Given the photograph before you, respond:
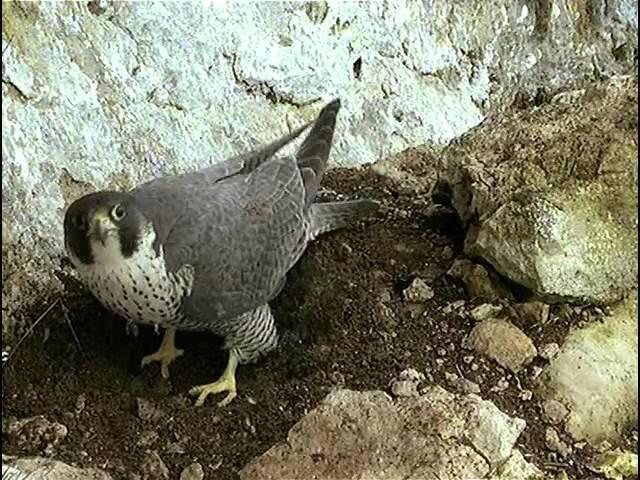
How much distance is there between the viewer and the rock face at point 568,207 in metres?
3.22

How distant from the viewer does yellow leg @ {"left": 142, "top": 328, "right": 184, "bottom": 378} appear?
3.42m

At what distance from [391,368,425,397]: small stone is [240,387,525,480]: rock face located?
0.17 metres

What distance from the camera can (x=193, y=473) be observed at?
283cm

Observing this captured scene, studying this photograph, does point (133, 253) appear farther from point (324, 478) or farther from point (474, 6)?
point (474, 6)

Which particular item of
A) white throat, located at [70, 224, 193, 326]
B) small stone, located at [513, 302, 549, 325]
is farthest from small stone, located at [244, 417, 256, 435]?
small stone, located at [513, 302, 549, 325]

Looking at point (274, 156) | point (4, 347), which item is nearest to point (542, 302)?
point (274, 156)

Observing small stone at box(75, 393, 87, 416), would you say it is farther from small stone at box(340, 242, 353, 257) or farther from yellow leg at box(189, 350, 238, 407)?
small stone at box(340, 242, 353, 257)

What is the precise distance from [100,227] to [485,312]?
1.24m

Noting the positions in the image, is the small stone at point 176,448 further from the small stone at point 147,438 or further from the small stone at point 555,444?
the small stone at point 555,444

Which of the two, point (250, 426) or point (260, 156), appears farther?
point (260, 156)

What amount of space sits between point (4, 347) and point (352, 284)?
1127 millimetres

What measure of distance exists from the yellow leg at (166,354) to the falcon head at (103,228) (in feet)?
2.02

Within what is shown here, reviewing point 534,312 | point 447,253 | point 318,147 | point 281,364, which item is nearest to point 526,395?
point 534,312

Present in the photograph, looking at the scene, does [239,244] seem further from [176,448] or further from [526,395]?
[526,395]
